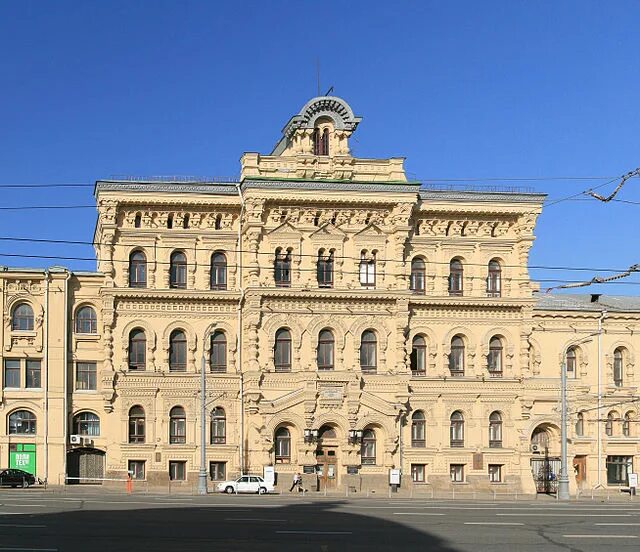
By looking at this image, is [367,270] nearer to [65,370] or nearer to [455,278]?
[455,278]

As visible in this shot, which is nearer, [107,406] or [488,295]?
[107,406]

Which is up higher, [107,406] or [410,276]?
[410,276]

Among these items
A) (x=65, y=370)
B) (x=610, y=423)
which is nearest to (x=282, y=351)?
(x=65, y=370)

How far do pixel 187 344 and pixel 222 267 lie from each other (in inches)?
187

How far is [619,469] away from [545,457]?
469 cm

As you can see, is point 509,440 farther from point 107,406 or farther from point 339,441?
point 107,406

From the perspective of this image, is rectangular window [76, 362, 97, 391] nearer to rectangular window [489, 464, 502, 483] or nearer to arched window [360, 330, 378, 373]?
arched window [360, 330, 378, 373]

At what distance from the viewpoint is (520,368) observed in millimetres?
69625

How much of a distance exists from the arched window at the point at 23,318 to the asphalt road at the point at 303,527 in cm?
2025

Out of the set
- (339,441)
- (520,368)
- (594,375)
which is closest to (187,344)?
(339,441)

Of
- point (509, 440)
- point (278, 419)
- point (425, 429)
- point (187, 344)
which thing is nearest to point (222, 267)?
point (187, 344)

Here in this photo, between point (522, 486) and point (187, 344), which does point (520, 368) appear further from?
point (187, 344)

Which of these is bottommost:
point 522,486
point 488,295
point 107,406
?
point 522,486

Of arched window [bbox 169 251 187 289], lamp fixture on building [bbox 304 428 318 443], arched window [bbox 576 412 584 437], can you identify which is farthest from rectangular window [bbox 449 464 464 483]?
arched window [bbox 169 251 187 289]
